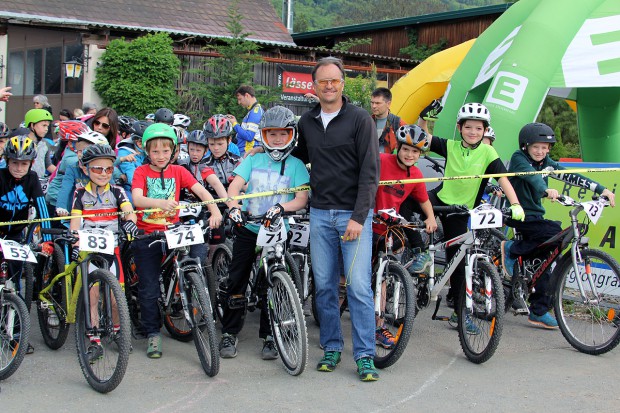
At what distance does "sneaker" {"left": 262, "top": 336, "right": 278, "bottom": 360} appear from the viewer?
6430 mm

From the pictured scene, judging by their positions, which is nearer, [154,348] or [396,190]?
[154,348]

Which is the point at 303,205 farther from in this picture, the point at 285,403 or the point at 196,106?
the point at 196,106

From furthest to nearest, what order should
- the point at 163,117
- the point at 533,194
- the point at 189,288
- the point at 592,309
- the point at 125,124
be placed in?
the point at 125,124, the point at 163,117, the point at 533,194, the point at 592,309, the point at 189,288

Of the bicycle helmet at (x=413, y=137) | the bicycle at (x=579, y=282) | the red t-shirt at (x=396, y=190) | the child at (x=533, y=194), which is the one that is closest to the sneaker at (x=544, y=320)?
the child at (x=533, y=194)

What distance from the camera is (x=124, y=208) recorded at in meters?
6.32

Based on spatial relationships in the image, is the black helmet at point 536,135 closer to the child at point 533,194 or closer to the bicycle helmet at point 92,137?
the child at point 533,194

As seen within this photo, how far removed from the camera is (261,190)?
649cm

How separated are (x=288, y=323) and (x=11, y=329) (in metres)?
2.13

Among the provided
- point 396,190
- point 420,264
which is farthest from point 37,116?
point 420,264

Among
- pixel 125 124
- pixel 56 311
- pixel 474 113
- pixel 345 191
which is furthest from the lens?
pixel 125 124

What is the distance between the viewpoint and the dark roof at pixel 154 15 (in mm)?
22828

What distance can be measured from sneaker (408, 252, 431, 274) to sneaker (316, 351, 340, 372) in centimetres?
108

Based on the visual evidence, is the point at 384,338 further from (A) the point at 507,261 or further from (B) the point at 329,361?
(A) the point at 507,261

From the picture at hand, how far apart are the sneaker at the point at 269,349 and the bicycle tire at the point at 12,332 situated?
6.30 feet
